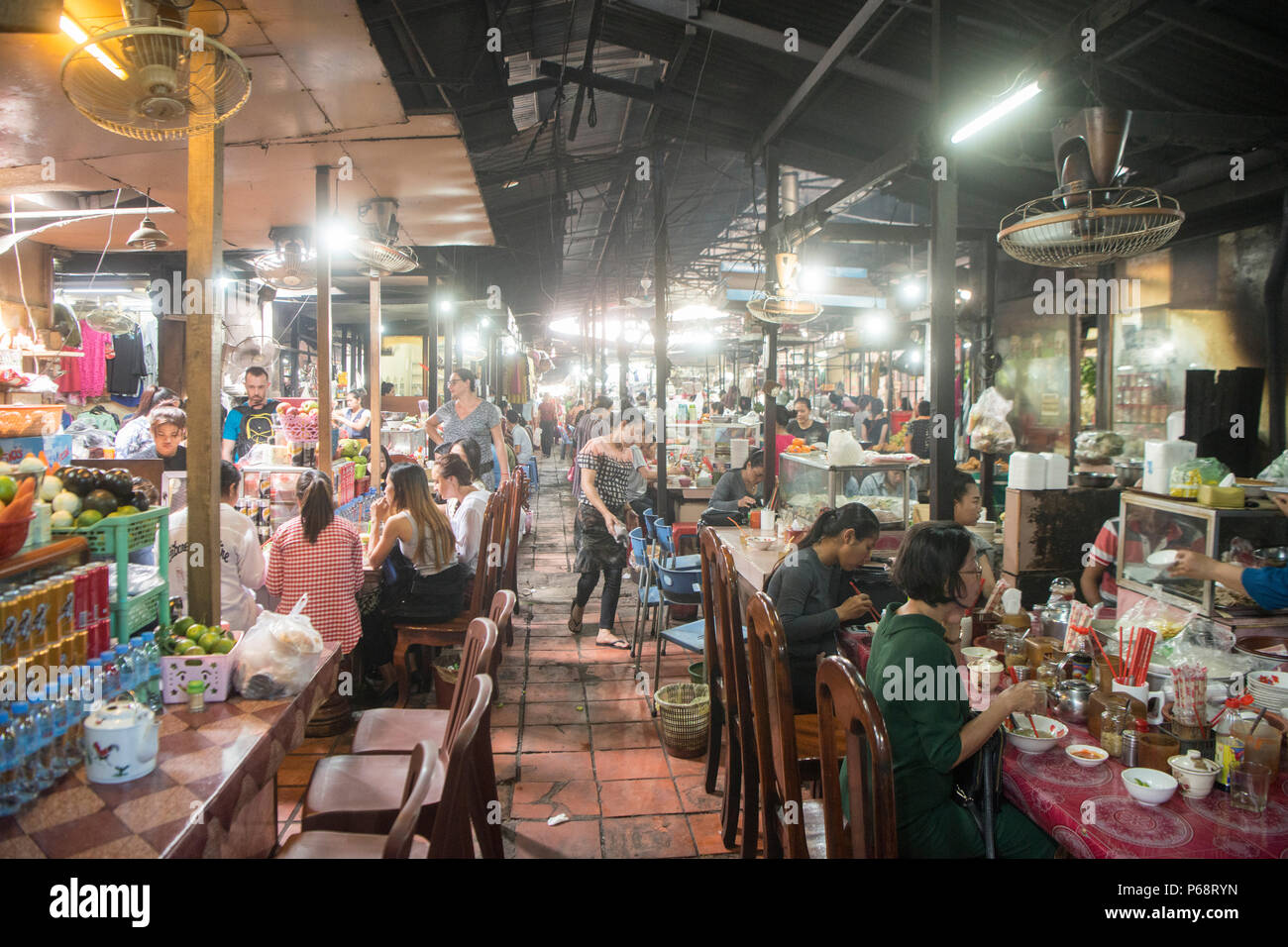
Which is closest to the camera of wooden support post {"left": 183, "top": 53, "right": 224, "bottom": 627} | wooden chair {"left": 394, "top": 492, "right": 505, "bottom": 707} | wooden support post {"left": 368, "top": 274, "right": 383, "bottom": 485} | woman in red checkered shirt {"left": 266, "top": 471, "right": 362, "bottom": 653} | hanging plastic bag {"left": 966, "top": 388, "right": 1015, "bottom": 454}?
wooden support post {"left": 183, "top": 53, "right": 224, "bottom": 627}

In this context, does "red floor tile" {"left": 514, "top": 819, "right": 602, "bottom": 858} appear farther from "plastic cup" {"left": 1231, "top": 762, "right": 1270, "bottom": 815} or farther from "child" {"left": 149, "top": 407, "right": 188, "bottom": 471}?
"child" {"left": 149, "top": 407, "right": 188, "bottom": 471}

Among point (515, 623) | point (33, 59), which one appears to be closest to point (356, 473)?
point (515, 623)

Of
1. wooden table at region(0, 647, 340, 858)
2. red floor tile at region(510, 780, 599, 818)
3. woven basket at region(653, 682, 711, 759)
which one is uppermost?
wooden table at region(0, 647, 340, 858)

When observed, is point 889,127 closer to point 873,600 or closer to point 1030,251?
point 1030,251

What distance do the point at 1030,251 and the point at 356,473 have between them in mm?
5641

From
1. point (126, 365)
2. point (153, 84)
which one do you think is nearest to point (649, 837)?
point (153, 84)

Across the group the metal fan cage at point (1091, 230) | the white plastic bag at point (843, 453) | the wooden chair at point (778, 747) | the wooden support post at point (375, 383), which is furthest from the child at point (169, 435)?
the metal fan cage at point (1091, 230)

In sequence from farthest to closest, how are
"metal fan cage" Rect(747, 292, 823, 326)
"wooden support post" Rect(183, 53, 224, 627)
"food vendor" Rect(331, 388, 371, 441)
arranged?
"food vendor" Rect(331, 388, 371, 441) → "metal fan cage" Rect(747, 292, 823, 326) → "wooden support post" Rect(183, 53, 224, 627)

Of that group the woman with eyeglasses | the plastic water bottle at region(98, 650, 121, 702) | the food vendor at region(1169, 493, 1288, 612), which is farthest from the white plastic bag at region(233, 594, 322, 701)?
the food vendor at region(1169, 493, 1288, 612)

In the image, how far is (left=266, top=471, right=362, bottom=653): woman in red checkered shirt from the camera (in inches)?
158

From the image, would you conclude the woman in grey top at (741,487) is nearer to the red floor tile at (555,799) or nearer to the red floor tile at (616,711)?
the red floor tile at (616,711)

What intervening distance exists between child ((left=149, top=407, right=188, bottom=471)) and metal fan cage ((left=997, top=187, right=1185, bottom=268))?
5.47 meters

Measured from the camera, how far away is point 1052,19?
4586mm

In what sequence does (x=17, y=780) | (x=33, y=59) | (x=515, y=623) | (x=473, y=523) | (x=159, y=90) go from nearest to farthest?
1. (x=17, y=780)
2. (x=159, y=90)
3. (x=33, y=59)
4. (x=473, y=523)
5. (x=515, y=623)
